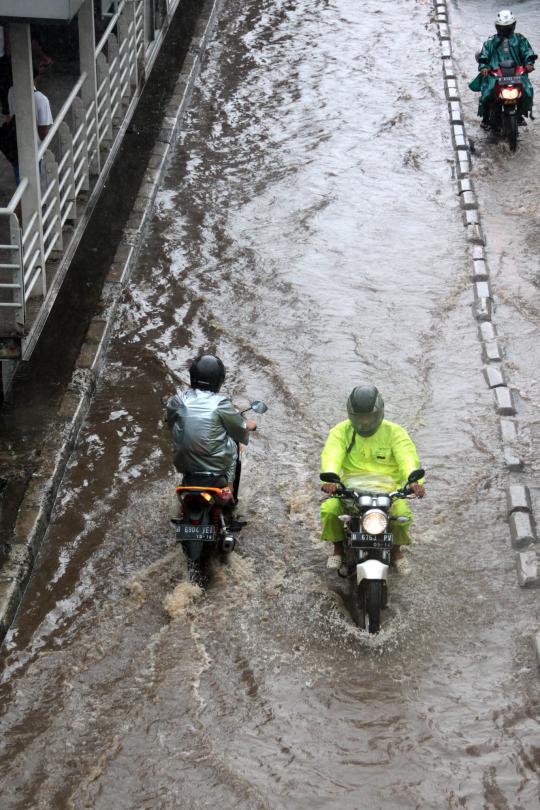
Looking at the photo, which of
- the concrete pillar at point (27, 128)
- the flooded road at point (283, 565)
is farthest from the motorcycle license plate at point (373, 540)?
the concrete pillar at point (27, 128)

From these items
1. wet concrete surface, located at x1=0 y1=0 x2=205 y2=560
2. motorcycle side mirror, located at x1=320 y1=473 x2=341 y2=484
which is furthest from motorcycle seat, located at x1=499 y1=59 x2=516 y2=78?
motorcycle side mirror, located at x1=320 y1=473 x2=341 y2=484

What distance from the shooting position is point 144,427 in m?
9.45


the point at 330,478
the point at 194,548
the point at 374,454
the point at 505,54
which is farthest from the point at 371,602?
the point at 505,54

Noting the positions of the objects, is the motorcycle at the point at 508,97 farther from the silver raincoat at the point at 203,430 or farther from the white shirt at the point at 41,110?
the silver raincoat at the point at 203,430

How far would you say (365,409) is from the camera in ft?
23.6

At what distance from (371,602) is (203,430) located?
162 cm

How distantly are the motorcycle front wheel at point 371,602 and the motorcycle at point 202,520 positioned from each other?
1013 millimetres

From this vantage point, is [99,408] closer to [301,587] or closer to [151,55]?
[301,587]

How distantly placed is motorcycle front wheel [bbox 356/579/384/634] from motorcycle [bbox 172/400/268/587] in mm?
1013

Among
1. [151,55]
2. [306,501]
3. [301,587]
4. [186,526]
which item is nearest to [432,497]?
[306,501]

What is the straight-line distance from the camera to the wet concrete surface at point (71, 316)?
869 cm

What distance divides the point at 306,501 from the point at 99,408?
222cm

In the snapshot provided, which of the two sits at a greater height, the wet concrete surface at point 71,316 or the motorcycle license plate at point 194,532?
the motorcycle license plate at point 194,532

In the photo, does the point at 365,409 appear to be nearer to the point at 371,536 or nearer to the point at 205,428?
the point at 371,536
